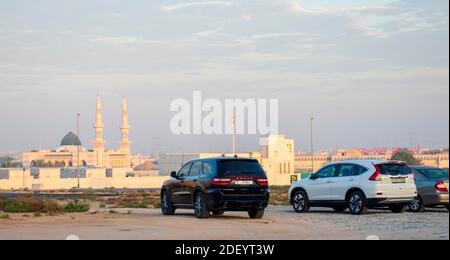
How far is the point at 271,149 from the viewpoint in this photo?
13412cm

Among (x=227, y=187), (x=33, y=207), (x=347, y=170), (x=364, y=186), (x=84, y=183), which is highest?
(x=347, y=170)

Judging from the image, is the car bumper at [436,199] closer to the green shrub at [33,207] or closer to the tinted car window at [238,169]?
the tinted car window at [238,169]

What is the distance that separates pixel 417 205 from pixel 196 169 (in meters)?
6.88

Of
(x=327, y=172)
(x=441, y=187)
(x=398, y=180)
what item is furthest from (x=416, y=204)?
(x=327, y=172)

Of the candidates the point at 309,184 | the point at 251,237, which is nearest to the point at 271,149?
the point at 309,184

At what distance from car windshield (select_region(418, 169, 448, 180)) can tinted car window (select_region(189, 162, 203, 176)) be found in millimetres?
7109

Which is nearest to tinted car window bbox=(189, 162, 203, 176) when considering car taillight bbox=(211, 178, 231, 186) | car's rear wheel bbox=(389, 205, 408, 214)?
car taillight bbox=(211, 178, 231, 186)

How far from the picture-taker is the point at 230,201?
20359 millimetres

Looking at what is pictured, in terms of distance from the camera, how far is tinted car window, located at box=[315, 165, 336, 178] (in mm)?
23438

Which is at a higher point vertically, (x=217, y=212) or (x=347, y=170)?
(x=347, y=170)

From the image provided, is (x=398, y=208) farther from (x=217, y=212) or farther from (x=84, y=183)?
(x=84, y=183)
